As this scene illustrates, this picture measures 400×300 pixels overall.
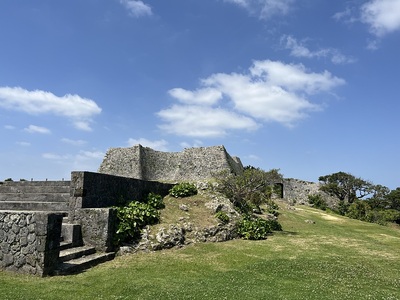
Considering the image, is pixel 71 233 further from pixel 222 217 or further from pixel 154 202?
pixel 222 217

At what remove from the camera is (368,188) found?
66.6 metres

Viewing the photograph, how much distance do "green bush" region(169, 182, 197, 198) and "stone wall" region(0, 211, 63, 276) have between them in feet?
40.0

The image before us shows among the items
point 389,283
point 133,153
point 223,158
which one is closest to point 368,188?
point 223,158

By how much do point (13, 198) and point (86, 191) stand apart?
461 centimetres

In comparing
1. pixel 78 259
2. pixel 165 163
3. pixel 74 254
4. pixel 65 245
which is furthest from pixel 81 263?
pixel 165 163

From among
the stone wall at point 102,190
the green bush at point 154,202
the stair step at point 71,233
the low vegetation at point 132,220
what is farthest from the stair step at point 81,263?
the green bush at point 154,202

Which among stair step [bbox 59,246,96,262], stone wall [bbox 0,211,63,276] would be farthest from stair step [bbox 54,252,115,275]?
stone wall [bbox 0,211,63,276]

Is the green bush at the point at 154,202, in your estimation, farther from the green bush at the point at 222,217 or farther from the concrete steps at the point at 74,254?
the concrete steps at the point at 74,254

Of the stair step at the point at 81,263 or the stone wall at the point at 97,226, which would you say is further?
the stone wall at the point at 97,226

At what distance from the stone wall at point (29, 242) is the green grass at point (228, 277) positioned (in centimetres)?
38

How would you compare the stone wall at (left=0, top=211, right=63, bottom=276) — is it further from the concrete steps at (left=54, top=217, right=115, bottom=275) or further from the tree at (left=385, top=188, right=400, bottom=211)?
the tree at (left=385, top=188, right=400, bottom=211)

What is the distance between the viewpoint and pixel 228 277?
10.5 metres

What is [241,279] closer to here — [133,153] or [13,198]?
[13,198]

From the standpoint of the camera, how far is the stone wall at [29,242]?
9.78 m
